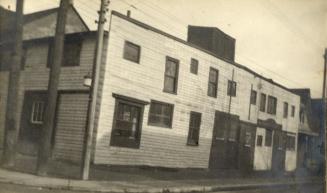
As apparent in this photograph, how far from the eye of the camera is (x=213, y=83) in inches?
867

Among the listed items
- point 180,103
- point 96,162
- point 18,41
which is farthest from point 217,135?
point 18,41

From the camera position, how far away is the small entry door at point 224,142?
2250cm

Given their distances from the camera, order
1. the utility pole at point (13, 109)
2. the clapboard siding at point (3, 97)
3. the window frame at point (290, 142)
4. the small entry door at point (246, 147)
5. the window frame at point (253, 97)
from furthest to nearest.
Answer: the window frame at point (290, 142)
the window frame at point (253, 97)
the small entry door at point (246, 147)
the clapboard siding at point (3, 97)
the utility pole at point (13, 109)

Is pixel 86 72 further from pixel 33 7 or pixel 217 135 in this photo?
pixel 217 135

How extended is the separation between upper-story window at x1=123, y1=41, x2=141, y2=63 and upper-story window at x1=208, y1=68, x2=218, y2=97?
5.48m

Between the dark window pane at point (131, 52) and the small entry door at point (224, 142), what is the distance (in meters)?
6.77

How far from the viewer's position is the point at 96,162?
51.9 feet

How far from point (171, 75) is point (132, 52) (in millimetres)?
2798

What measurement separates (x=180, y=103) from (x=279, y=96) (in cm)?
997

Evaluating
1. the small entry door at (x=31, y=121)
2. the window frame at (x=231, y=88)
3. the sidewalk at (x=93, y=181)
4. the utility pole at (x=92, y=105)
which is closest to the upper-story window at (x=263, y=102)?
the window frame at (x=231, y=88)

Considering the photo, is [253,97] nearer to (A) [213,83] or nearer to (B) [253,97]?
(B) [253,97]

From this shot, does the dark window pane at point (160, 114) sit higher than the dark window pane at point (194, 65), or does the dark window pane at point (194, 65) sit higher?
the dark window pane at point (194, 65)

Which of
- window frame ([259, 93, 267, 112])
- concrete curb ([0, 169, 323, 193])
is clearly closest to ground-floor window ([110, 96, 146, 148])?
concrete curb ([0, 169, 323, 193])

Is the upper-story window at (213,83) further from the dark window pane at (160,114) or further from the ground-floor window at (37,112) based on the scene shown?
the ground-floor window at (37,112)
